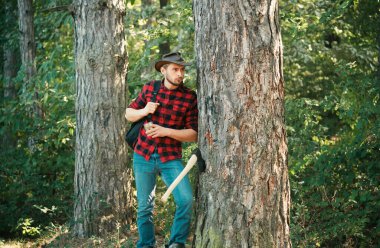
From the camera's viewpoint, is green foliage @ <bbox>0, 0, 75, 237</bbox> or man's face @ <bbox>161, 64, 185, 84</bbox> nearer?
man's face @ <bbox>161, 64, 185, 84</bbox>

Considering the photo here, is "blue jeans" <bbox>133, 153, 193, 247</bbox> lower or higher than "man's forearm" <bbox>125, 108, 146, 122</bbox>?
lower

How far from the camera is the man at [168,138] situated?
17.6 feet

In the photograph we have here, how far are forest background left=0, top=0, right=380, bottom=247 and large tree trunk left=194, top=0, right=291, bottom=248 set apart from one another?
7.23 feet

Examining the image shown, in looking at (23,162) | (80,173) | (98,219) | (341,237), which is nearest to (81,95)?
(80,173)

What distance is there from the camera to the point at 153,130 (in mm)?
5410

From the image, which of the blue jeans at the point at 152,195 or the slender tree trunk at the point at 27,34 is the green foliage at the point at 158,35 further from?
the blue jeans at the point at 152,195

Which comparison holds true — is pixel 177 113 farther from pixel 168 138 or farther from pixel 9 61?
pixel 9 61

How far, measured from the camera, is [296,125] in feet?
30.2

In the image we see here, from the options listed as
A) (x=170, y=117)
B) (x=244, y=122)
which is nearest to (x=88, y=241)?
(x=170, y=117)

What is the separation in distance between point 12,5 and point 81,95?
971cm

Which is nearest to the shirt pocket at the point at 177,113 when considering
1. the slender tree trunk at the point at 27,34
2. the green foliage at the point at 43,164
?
the green foliage at the point at 43,164

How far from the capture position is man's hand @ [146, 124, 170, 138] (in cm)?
538

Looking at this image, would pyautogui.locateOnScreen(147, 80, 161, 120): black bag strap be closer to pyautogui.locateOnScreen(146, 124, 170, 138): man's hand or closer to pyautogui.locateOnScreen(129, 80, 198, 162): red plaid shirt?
pyautogui.locateOnScreen(129, 80, 198, 162): red plaid shirt

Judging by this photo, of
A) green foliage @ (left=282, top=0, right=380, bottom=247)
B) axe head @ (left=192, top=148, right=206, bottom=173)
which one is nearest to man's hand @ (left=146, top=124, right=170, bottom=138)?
axe head @ (left=192, top=148, right=206, bottom=173)
